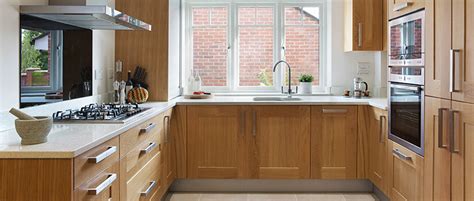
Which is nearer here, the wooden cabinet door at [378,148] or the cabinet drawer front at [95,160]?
the cabinet drawer front at [95,160]

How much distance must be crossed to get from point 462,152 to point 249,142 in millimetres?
2014

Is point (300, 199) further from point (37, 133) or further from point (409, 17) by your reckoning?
point (37, 133)

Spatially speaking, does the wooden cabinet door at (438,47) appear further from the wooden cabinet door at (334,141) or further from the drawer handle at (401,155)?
the wooden cabinet door at (334,141)

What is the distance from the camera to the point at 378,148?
3656 mm

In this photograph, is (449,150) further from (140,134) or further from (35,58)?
(35,58)

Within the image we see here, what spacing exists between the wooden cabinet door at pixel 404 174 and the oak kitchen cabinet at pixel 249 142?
2.76 feet

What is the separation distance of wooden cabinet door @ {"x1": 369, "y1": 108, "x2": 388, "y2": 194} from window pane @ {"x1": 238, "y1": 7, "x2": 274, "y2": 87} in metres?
1.46

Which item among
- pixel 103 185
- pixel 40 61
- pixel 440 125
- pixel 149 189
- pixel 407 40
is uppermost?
pixel 407 40

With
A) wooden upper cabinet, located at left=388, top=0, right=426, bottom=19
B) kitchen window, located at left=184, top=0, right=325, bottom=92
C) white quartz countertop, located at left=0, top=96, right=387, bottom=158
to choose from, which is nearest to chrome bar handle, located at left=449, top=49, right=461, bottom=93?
wooden upper cabinet, located at left=388, top=0, right=426, bottom=19

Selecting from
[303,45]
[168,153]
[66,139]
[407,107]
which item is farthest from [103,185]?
[303,45]

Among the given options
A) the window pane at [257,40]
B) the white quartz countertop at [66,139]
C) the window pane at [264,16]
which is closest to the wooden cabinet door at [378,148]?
the window pane at [257,40]

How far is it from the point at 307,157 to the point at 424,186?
54.1 inches

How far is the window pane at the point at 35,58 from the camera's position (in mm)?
2473

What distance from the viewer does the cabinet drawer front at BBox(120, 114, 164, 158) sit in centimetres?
238
